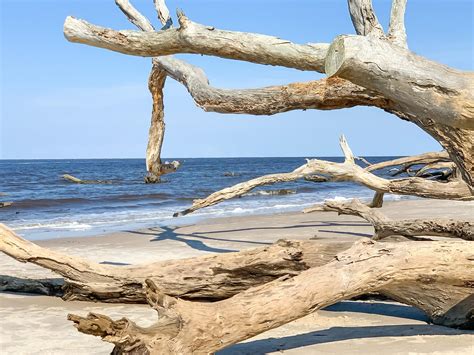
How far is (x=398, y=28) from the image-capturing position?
4750mm

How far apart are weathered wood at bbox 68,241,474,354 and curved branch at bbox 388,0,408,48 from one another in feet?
5.42

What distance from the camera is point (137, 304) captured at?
5.92 metres

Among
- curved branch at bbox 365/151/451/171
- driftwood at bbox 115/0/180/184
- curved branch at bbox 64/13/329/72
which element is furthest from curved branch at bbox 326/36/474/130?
curved branch at bbox 365/151/451/171

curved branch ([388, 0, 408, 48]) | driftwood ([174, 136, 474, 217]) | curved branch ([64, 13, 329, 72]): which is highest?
curved branch ([388, 0, 408, 48])

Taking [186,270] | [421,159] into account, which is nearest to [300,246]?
[186,270]

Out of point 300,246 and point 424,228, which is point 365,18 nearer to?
point 300,246

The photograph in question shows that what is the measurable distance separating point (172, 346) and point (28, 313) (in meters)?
2.99

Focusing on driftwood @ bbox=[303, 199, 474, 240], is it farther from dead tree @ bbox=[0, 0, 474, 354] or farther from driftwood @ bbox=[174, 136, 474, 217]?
driftwood @ bbox=[174, 136, 474, 217]

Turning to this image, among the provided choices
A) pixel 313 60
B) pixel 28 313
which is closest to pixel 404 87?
pixel 313 60

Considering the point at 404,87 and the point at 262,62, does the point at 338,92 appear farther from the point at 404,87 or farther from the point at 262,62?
the point at 404,87

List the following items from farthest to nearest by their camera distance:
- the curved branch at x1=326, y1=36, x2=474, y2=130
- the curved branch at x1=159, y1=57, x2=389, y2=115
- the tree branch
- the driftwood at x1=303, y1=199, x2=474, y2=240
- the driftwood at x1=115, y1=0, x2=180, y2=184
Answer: the driftwood at x1=115, y1=0, x2=180, y2=184 < the driftwood at x1=303, y1=199, x2=474, y2=240 < the curved branch at x1=159, y1=57, x2=389, y2=115 < the tree branch < the curved branch at x1=326, y1=36, x2=474, y2=130

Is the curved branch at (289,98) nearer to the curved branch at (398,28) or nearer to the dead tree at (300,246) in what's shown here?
the dead tree at (300,246)

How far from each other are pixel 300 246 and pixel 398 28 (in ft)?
5.82

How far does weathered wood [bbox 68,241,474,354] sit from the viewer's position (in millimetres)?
3309
